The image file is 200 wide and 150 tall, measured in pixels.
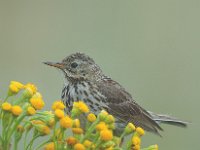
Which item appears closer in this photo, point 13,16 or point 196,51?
point 13,16

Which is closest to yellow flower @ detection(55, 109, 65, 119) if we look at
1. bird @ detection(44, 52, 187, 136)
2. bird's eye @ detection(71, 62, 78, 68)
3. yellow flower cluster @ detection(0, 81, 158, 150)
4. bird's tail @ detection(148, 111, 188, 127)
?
yellow flower cluster @ detection(0, 81, 158, 150)

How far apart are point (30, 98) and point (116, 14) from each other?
9.43 m

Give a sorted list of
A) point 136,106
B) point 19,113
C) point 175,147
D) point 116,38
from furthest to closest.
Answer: point 116,38
point 175,147
point 136,106
point 19,113

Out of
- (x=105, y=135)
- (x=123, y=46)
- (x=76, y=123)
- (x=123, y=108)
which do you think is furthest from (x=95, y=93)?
(x=123, y=46)

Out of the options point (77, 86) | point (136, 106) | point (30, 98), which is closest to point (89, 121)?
point (30, 98)

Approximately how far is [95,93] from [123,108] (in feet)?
1.37

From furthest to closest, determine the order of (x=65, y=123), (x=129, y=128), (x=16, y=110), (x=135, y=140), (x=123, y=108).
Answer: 1. (x=123, y=108)
2. (x=129, y=128)
3. (x=135, y=140)
4. (x=65, y=123)
5. (x=16, y=110)

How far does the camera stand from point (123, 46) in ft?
40.4

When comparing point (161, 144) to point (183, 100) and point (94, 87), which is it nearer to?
point (183, 100)

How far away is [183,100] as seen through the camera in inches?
440

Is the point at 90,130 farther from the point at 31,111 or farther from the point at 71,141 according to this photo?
the point at 31,111

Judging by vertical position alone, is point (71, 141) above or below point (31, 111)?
below

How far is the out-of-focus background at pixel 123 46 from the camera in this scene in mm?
10930

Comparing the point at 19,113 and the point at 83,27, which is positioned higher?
the point at 83,27
